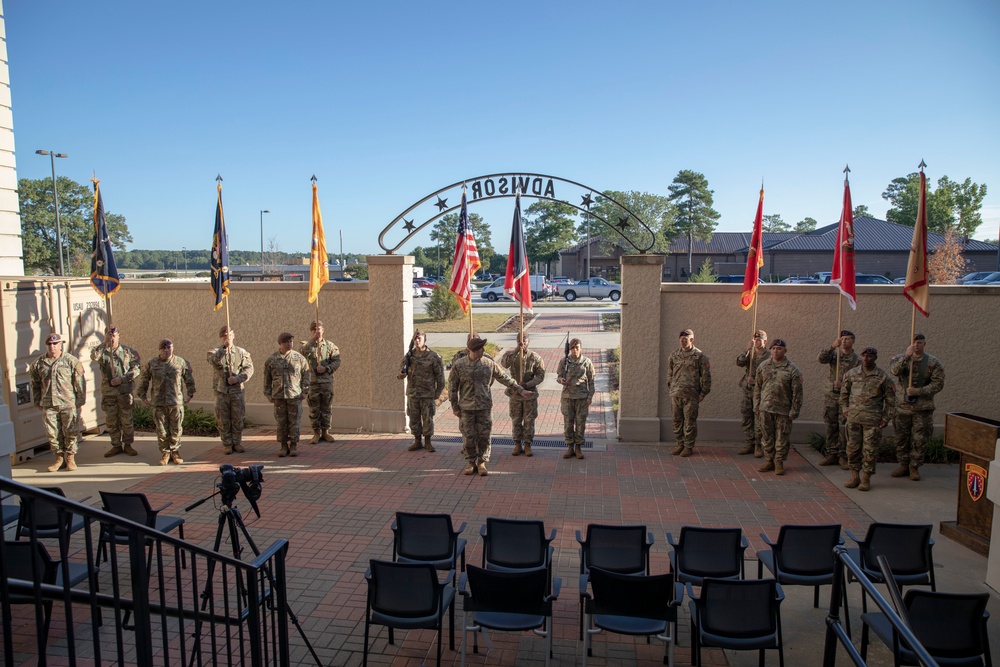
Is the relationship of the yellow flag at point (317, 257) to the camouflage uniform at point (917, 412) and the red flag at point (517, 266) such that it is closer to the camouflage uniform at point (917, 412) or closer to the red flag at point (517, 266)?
the red flag at point (517, 266)

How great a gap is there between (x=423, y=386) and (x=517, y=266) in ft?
7.97

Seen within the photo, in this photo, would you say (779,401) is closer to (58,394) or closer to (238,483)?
(238,483)

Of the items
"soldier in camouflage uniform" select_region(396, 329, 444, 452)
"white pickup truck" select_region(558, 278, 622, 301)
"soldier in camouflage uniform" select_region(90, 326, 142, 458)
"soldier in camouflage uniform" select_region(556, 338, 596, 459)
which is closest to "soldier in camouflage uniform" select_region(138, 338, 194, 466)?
"soldier in camouflage uniform" select_region(90, 326, 142, 458)

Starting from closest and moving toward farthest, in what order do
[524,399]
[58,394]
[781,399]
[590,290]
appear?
[781,399]
[58,394]
[524,399]
[590,290]

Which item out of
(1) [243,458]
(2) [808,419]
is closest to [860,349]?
(2) [808,419]

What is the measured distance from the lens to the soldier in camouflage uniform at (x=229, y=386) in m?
10.7

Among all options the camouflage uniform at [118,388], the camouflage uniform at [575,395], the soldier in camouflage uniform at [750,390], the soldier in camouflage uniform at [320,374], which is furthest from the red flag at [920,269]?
the camouflage uniform at [118,388]

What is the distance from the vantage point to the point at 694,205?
192 ft

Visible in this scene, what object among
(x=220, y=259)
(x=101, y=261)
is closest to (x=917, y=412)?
(x=220, y=259)

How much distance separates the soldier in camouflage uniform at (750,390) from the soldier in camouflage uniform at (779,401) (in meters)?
0.50

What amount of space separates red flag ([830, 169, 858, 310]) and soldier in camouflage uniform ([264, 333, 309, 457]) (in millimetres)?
8263

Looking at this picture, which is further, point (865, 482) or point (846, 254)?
point (846, 254)

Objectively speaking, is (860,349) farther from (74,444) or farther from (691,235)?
(691,235)

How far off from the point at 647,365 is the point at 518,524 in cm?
615
